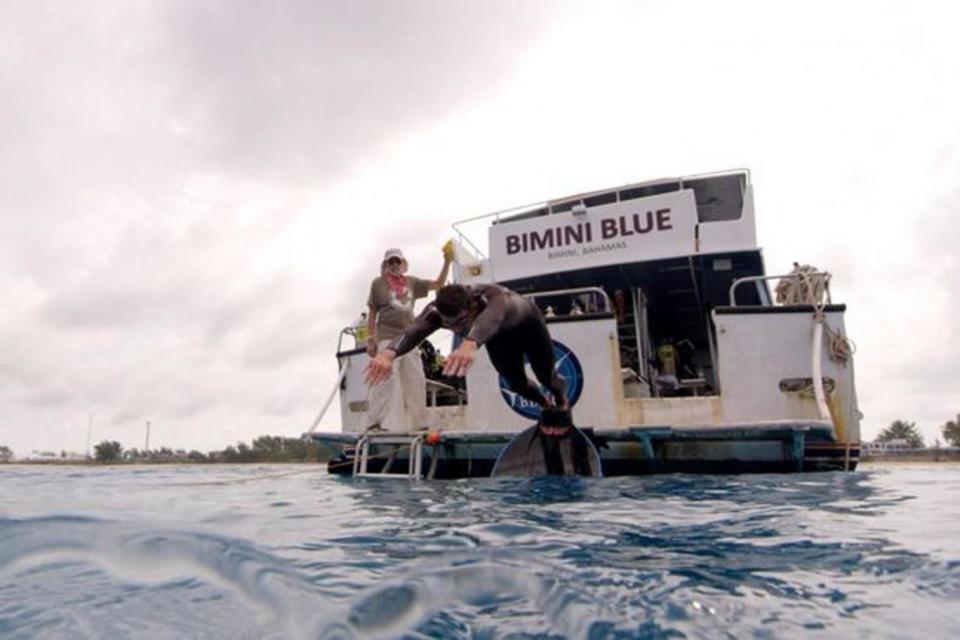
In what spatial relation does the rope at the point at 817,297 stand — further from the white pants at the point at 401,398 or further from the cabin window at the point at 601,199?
the white pants at the point at 401,398

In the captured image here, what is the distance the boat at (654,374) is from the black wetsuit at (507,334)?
38.6 inches

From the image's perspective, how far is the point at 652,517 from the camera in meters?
3.29

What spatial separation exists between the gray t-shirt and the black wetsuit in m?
1.75

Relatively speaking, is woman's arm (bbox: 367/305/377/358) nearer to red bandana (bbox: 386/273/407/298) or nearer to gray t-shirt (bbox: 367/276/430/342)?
gray t-shirt (bbox: 367/276/430/342)

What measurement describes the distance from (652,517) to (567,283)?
21.1 feet

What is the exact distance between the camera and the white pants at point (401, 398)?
6.99m

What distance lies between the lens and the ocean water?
169 cm

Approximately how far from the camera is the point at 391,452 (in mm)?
6500

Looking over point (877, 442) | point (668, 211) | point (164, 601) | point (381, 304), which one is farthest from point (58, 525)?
point (877, 442)

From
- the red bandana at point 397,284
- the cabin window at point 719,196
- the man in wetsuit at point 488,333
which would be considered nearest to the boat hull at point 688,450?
the man in wetsuit at point 488,333

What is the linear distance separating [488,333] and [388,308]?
9.57 feet

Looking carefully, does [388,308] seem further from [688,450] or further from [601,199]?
[601,199]

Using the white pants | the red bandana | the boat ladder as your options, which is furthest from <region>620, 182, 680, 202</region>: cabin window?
the boat ladder

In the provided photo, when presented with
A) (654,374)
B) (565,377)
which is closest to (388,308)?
(565,377)
